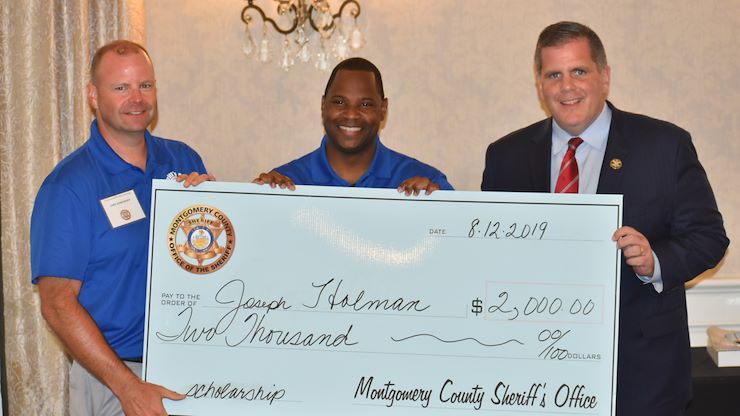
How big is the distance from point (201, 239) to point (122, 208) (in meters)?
0.28

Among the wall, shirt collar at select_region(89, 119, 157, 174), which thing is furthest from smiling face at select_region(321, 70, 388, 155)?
the wall

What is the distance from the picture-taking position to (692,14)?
13.2 feet

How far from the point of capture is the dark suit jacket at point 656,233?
8.80 ft

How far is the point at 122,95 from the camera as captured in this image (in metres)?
2.77

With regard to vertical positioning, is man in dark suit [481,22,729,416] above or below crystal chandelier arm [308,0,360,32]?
below

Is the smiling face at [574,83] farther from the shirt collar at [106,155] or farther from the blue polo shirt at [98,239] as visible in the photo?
the shirt collar at [106,155]

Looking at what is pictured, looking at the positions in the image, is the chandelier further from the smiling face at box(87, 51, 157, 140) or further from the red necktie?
the red necktie

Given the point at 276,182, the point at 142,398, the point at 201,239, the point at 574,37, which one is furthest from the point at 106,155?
the point at 574,37

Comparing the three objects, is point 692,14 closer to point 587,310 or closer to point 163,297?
point 587,310

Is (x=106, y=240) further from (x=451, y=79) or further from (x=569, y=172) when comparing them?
(x=451, y=79)

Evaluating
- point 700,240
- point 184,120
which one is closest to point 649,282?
point 700,240

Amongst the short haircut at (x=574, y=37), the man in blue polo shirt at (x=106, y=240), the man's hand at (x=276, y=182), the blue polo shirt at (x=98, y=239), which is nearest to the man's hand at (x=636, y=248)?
the short haircut at (x=574, y=37)

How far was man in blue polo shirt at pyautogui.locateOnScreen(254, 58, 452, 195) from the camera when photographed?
9.82 feet

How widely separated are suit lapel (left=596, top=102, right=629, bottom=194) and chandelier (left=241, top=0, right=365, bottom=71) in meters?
1.66
